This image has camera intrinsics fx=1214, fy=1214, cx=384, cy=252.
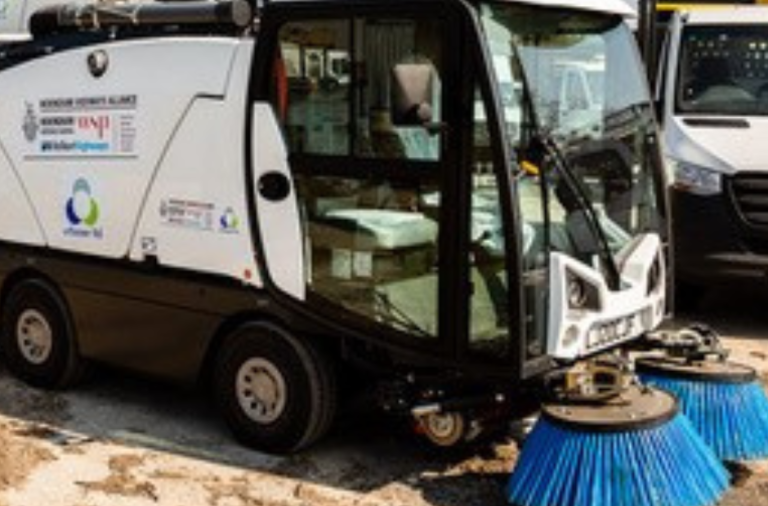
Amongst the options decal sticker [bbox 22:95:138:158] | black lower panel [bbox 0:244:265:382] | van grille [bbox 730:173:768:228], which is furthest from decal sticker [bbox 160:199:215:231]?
van grille [bbox 730:173:768:228]

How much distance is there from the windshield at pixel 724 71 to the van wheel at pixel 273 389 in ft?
14.1

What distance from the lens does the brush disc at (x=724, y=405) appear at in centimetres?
526

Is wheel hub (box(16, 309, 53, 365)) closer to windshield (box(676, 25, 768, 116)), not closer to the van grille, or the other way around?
the van grille

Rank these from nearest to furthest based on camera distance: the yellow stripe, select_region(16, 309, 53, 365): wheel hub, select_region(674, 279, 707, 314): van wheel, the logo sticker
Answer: the logo sticker → select_region(16, 309, 53, 365): wheel hub → select_region(674, 279, 707, 314): van wheel → the yellow stripe

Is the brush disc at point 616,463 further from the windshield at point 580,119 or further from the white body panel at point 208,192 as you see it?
the white body panel at point 208,192

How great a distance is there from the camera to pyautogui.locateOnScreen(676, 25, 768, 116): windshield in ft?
28.1

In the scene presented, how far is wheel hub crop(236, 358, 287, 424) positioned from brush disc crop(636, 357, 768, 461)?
5.50 ft

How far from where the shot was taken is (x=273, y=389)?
562cm

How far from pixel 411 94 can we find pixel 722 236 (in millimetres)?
4263

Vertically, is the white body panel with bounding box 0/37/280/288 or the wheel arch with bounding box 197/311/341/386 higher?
the white body panel with bounding box 0/37/280/288

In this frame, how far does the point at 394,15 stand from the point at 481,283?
1135 millimetres

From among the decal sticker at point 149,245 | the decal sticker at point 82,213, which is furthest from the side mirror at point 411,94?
the decal sticker at point 82,213

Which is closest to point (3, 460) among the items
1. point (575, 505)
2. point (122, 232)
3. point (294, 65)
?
point (122, 232)

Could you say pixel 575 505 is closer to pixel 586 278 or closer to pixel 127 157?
pixel 586 278
